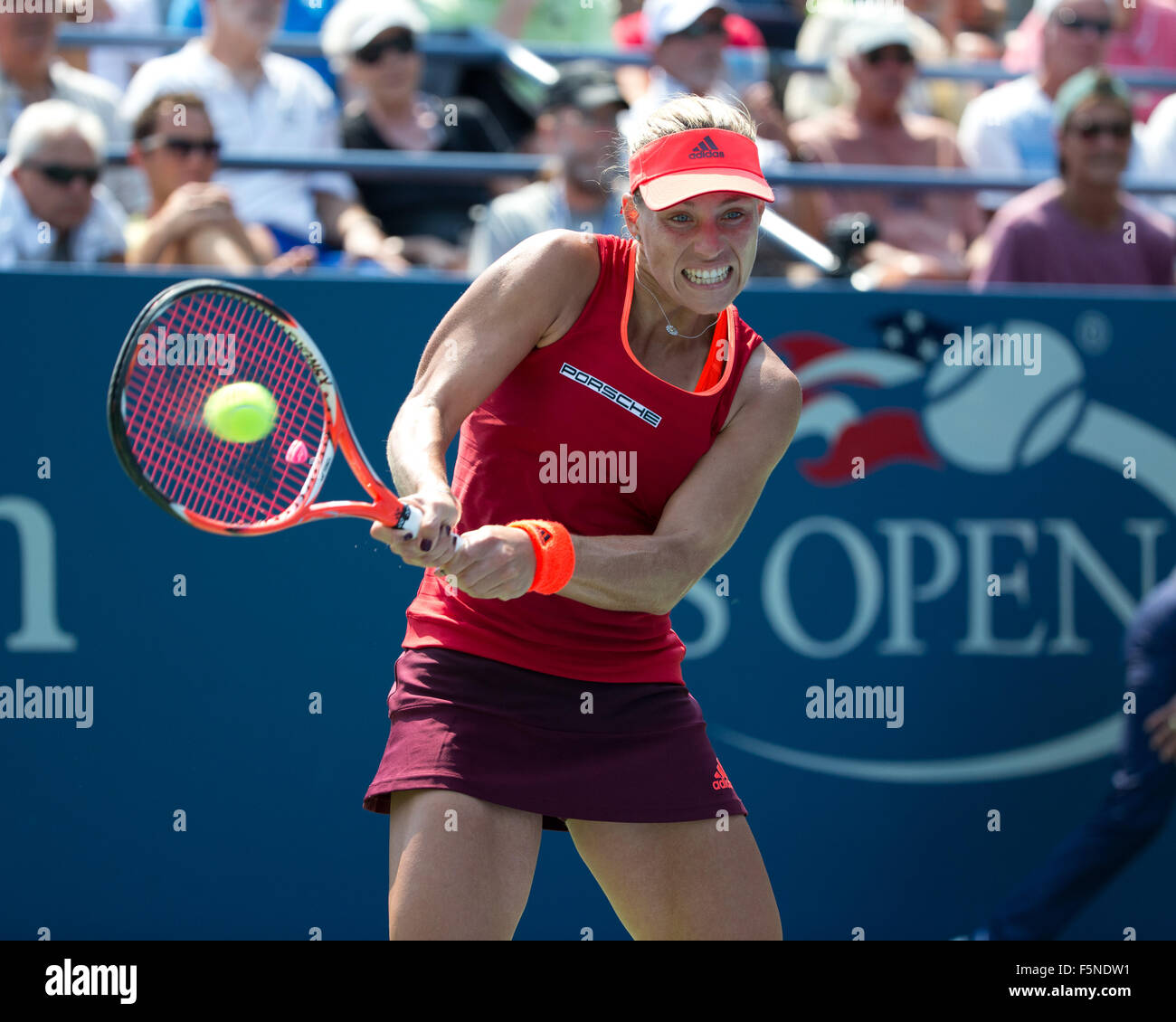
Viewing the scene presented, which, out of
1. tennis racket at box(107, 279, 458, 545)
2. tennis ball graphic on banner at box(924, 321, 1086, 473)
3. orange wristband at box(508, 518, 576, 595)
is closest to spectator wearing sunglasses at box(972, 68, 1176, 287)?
tennis ball graphic on banner at box(924, 321, 1086, 473)

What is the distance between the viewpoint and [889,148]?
19.8 feet

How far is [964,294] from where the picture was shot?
4680 mm

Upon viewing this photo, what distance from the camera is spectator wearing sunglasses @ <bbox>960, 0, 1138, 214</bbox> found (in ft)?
20.4

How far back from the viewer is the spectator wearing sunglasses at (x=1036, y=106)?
6230mm

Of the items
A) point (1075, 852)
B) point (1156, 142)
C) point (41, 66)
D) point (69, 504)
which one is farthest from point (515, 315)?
point (1156, 142)

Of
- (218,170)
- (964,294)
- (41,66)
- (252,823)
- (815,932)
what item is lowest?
(815,932)

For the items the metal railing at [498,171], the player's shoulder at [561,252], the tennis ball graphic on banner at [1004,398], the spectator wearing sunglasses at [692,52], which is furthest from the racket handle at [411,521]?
the spectator wearing sunglasses at [692,52]

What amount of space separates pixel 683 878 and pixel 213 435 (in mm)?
1323

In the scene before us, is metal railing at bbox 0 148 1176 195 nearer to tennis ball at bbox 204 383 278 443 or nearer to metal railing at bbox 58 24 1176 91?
metal railing at bbox 58 24 1176 91

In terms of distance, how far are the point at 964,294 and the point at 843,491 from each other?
26.0 inches

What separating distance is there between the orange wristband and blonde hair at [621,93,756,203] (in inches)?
25.7

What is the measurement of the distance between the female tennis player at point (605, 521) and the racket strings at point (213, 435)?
1.49 ft

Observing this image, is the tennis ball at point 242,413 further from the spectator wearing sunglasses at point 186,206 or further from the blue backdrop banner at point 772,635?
the spectator wearing sunglasses at point 186,206

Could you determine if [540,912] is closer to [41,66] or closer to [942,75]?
[41,66]
